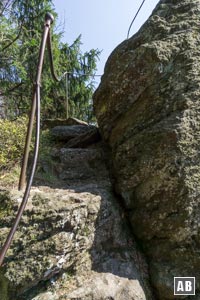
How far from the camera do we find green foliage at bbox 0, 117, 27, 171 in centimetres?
278

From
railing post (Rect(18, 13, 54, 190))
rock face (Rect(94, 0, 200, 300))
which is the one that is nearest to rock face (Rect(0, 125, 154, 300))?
rock face (Rect(94, 0, 200, 300))

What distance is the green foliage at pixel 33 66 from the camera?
5930 mm

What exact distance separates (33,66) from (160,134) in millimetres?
4354

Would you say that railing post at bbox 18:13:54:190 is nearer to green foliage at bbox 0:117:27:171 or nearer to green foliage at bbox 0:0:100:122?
green foliage at bbox 0:117:27:171

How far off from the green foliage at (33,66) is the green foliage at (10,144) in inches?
109

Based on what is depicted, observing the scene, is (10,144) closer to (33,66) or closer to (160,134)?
(160,134)

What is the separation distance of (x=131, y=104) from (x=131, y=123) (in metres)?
0.23

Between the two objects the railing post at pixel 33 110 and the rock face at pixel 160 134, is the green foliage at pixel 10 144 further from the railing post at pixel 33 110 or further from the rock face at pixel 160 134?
the railing post at pixel 33 110

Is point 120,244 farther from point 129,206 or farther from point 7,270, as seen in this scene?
point 7,270

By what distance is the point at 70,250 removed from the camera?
197 cm

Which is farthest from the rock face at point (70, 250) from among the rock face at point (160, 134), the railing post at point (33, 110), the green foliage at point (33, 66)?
the green foliage at point (33, 66)

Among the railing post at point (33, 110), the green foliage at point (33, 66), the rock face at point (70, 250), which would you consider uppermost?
the green foliage at point (33, 66)

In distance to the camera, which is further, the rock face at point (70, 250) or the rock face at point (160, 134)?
the rock face at point (160, 134)

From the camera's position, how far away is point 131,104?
2.85 meters
